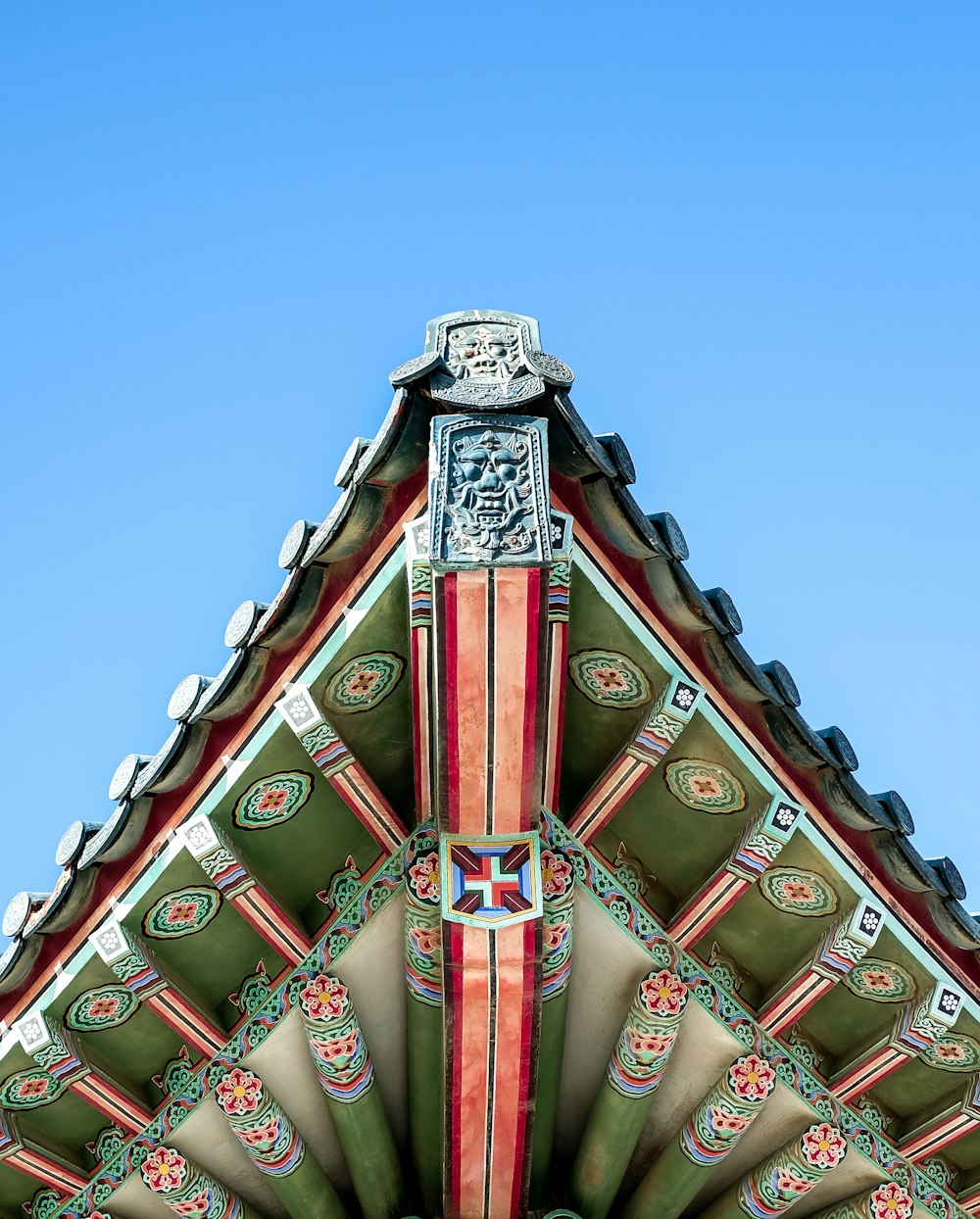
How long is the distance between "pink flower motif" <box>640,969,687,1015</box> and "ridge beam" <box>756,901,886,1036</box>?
447mm

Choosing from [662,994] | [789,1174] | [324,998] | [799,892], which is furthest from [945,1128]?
[324,998]

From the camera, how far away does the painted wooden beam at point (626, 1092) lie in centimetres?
727

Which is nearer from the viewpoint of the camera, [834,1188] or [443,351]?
[443,351]

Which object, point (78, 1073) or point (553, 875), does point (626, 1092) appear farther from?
point (78, 1073)

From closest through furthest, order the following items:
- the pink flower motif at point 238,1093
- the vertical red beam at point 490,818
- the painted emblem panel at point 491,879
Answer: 1. the vertical red beam at point 490,818
2. the painted emblem panel at point 491,879
3. the pink flower motif at point 238,1093

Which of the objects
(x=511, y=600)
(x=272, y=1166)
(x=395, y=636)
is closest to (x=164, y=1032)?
(x=272, y=1166)

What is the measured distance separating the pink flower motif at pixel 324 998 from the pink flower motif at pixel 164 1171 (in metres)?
0.94

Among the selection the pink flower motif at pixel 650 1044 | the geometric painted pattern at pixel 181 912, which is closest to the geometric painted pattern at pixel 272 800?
the geometric painted pattern at pixel 181 912

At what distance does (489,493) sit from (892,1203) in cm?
398

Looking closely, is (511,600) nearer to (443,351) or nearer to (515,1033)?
(443,351)

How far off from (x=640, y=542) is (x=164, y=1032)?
297 cm

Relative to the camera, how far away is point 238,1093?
23.7ft

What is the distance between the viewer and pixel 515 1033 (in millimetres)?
6977

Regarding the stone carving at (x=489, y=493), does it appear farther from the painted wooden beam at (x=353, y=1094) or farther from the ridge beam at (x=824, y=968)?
the ridge beam at (x=824, y=968)
